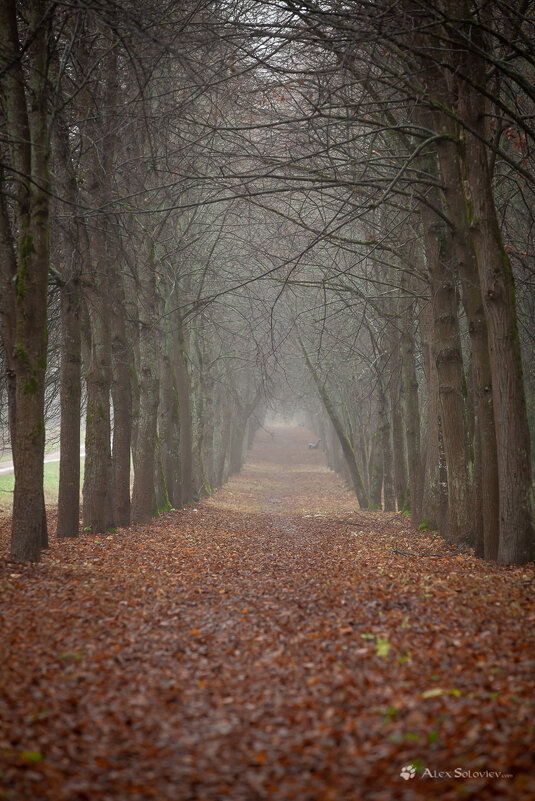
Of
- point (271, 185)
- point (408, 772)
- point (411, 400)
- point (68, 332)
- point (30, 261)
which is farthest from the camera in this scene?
point (411, 400)

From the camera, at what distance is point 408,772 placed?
3377mm

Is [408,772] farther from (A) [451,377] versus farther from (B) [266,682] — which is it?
(A) [451,377]

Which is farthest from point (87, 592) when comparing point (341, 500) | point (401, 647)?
Result: point (341, 500)

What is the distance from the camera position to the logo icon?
132 inches

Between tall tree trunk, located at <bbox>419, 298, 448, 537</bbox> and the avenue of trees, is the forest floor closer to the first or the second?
the avenue of trees

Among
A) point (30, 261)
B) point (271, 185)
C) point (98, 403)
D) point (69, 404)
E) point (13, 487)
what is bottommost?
point (13, 487)

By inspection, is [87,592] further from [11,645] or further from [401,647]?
[401,647]

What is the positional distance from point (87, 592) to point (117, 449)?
648 centimetres

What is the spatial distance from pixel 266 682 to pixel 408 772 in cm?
145

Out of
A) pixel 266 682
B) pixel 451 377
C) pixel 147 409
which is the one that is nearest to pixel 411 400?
pixel 451 377

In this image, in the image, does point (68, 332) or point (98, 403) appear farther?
point (98, 403)

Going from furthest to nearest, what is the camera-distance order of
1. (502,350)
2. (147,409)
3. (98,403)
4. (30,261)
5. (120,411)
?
(147,409)
(120,411)
(98,403)
(30,261)
(502,350)

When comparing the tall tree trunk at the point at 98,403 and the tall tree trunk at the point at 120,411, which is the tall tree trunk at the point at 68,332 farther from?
the tall tree trunk at the point at 120,411

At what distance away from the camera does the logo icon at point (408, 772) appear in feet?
11.0
